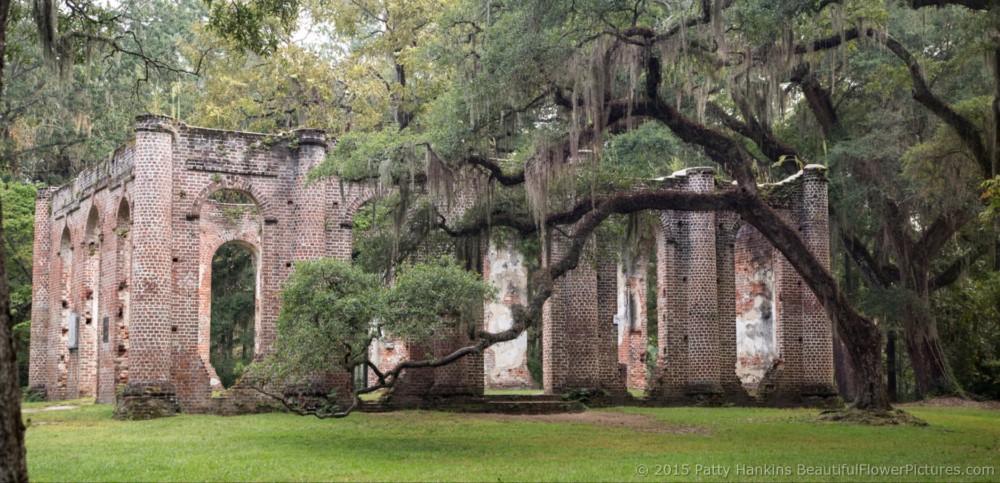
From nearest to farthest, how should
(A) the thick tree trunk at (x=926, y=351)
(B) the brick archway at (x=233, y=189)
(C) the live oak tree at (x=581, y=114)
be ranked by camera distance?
(C) the live oak tree at (x=581, y=114), (B) the brick archway at (x=233, y=189), (A) the thick tree trunk at (x=926, y=351)

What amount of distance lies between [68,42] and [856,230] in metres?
20.7

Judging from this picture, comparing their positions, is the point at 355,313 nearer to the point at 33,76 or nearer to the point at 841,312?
the point at 841,312

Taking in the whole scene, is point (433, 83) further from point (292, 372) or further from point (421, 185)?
point (292, 372)

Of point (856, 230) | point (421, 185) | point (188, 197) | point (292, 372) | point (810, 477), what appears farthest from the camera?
point (856, 230)

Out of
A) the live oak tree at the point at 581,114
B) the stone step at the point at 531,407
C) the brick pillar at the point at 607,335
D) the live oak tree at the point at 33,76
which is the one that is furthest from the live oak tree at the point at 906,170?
the live oak tree at the point at 33,76

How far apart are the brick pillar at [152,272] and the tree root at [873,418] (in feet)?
43.5

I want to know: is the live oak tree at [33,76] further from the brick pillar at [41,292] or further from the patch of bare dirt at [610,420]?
the patch of bare dirt at [610,420]

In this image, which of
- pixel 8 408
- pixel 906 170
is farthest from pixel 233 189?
pixel 8 408

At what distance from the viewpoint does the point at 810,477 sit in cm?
1184

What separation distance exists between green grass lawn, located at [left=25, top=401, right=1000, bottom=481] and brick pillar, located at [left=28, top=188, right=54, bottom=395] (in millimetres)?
8634

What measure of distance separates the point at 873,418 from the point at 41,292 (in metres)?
22.7

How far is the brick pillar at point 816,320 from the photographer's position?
25.7m

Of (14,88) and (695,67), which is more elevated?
(14,88)

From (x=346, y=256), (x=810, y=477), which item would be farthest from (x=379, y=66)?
(x=810, y=477)
